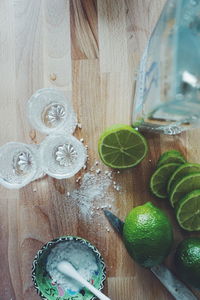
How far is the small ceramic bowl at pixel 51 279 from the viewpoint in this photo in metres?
0.88

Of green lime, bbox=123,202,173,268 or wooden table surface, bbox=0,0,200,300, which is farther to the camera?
wooden table surface, bbox=0,0,200,300

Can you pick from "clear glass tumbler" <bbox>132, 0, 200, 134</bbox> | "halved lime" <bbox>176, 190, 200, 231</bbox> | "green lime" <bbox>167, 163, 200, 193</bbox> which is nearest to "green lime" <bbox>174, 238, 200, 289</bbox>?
"halved lime" <bbox>176, 190, 200, 231</bbox>

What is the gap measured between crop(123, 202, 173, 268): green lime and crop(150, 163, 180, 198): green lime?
0.20 ft

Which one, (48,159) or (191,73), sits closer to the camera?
(191,73)

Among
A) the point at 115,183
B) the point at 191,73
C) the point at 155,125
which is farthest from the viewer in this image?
the point at 115,183

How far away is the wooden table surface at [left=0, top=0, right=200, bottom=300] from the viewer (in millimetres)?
922

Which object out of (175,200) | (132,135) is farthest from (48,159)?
(175,200)

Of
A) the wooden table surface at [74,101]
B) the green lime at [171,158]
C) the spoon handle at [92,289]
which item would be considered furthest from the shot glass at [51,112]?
the spoon handle at [92,289]

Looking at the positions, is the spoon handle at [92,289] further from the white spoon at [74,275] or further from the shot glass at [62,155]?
the shot glass at [62,155]

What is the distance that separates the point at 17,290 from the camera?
0.92 meters

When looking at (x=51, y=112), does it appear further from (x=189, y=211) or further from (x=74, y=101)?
(x=189, y=211)

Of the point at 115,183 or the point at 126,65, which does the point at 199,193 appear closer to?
the point at 115,183

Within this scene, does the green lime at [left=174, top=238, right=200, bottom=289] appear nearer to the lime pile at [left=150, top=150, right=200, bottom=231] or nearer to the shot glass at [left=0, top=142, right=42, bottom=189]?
the lime pile at [left=150, top=150, right=200, bottom=231]

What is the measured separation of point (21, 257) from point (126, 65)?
52cm
